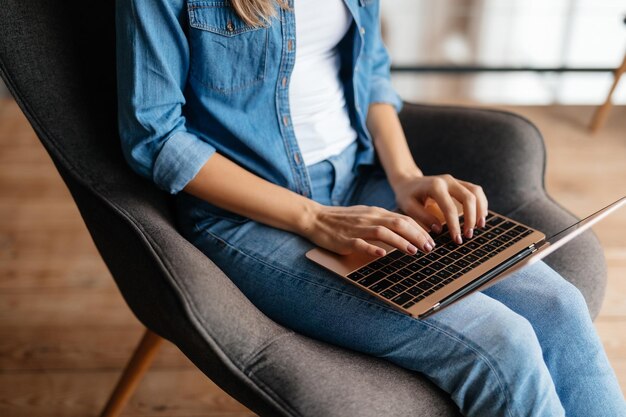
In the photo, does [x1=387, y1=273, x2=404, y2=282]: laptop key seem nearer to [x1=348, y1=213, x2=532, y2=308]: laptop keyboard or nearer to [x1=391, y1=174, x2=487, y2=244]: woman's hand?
[x1=348, y1=213, x2=532, y2=308]: laptop keyboard

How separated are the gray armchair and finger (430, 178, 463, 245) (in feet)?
0.73

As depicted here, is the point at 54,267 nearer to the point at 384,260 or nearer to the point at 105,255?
the point at 105,255

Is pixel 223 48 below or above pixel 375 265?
above

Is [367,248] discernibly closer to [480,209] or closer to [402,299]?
[402,299]

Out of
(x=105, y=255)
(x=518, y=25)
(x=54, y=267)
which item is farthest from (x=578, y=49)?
(x=105, y=255)

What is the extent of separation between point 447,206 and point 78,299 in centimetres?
110

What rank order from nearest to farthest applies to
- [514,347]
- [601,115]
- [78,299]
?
[514,347] → [78,299] → [601,115]

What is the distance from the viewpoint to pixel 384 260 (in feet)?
3.37

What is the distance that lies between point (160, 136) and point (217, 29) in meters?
0.18

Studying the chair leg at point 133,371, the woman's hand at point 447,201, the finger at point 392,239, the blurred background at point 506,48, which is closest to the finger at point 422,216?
the woman's hand at point 447,201

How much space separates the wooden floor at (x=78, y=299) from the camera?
1500 millimetres

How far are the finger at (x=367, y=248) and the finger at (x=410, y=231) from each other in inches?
1.5

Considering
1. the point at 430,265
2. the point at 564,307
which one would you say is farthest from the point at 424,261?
the point at 564,307

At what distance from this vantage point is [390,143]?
1.30 m
